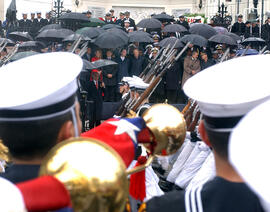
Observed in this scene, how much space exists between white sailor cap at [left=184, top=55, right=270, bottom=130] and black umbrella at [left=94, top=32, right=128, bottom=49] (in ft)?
32.7

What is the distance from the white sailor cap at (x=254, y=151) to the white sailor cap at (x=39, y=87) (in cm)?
81

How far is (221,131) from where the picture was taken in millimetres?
2109

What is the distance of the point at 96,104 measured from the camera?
989 cm

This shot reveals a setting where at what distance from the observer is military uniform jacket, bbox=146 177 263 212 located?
196 cm

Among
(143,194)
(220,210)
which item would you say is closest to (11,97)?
(220,210)

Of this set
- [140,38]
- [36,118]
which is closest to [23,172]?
[36,118]

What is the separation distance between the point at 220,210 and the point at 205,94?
18.8 inches

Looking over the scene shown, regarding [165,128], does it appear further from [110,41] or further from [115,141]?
[110,41]

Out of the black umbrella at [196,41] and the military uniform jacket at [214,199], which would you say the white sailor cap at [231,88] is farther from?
the black umbrella at [196,41]

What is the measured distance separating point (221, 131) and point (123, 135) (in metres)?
0.83

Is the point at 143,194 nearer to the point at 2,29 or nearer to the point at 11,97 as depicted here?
the point at 11,97

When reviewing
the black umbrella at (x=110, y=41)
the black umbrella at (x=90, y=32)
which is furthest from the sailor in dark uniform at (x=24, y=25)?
the black umbrella at (x=110, y=41)

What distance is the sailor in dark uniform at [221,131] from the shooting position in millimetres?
1985

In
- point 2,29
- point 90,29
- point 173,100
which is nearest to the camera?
point 173,100
